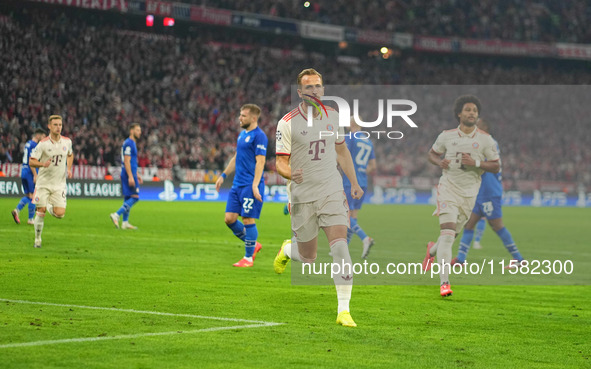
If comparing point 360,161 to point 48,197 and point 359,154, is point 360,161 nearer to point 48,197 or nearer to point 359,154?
point 359,154

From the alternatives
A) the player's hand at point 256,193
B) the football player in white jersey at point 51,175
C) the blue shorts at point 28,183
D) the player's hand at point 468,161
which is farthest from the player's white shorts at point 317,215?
the blue shorts at point 28,183

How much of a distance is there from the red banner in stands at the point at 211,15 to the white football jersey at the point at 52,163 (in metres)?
33.5

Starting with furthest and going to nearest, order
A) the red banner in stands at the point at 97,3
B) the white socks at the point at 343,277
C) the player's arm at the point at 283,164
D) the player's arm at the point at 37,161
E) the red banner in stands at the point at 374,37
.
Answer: the red banner in stands at the point at 374,37, the red banner in stands at the point at 97,3, the player's arm at the point at 37,161, the player's arm at the point at 283,164, the white socks at the point at 343,277

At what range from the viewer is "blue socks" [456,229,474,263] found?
14.1 m

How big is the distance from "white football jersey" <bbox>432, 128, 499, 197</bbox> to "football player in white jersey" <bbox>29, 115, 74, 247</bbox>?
6.51 meters

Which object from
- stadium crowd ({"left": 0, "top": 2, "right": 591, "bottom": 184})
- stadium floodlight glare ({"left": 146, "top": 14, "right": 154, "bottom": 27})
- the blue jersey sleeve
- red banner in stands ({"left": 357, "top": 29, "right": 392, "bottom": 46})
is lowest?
the blue jersey sleeve

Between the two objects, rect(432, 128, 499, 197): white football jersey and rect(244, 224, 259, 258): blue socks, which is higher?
rect(432, 128, 499, 197): white football jersey

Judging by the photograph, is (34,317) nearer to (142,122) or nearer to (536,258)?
(536,258)

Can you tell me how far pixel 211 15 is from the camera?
4781 cm

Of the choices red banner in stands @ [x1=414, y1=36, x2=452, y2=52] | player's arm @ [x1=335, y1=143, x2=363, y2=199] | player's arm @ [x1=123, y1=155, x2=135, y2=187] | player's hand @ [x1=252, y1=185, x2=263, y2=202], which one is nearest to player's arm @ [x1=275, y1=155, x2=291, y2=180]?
player's arm @ [x1=335, y1=143, x2=363, y2=199]

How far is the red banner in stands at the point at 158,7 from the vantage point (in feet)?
146

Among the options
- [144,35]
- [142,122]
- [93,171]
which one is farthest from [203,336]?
[144,35]

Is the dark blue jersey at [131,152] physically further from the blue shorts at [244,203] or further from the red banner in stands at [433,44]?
the red banner in stands at [433,44]

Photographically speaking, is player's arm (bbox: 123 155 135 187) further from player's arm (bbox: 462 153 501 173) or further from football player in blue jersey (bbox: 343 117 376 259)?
player's arm (bbox: 462 153 501 173)
